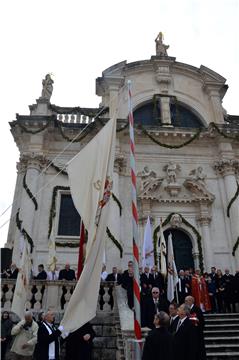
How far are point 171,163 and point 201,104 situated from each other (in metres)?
5.62

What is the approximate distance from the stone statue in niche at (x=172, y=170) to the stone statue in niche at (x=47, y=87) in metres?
8.75

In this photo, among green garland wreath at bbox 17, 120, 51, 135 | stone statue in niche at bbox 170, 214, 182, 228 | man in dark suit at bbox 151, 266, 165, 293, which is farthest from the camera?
green garland wreath at bbox 17, 120, 51, 135

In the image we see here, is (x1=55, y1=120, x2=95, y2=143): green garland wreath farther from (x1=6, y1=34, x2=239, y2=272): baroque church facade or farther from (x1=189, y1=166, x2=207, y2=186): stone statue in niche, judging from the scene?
(x1=189, y1=166, x2=207, y2=186): stone statue in niche

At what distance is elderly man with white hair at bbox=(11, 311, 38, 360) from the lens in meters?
6.54

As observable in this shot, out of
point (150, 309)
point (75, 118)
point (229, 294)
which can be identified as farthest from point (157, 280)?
point (75, 118)

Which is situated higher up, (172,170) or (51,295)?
(172,170)

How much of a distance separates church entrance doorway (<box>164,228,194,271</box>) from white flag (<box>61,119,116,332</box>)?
36.3 feet

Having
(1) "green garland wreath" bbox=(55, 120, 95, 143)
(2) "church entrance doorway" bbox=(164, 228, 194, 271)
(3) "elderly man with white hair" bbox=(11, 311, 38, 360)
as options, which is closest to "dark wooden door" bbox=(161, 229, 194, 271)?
(2) "church entrance doorway" bbox=(164, 228, 194, 271)

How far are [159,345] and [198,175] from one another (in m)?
14.1

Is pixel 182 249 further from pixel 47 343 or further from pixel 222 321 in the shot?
pixel 47 343

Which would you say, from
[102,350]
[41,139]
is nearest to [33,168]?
[41,139]

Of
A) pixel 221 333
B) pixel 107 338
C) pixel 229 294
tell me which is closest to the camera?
pixel 107 338

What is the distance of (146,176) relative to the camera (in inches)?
698

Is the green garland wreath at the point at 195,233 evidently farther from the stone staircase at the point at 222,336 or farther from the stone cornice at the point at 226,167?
the stone staircase at the point at 222,336
